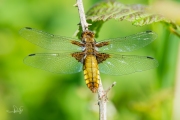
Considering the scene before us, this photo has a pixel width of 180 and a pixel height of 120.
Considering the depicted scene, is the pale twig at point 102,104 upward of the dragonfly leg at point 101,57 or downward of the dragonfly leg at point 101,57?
downward

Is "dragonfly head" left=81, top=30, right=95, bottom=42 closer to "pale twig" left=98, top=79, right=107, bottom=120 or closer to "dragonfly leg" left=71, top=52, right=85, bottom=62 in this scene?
"dragonfly leg" left=71, top=52, right=85, bottom=62

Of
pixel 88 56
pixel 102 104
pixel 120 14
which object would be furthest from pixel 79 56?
pixel 102 104

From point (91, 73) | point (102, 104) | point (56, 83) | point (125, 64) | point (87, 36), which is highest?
point (56, 83)

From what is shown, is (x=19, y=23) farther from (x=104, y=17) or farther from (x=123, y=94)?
(x=104, y=17)

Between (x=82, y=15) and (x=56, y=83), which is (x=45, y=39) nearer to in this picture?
(x=82, y=15)

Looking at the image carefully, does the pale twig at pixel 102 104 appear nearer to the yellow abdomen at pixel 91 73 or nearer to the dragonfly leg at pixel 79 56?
the yellow abdomen at pixel 91 73

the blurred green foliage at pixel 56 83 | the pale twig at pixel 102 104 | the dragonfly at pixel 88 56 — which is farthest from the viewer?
the blurred green foliage at pixel 56 83

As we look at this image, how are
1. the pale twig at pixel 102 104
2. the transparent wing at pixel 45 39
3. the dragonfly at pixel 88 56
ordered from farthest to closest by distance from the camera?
the transparent wing at pixel 45 39 → the dragonfly at pixel 88 56 → the pale twig at pixel 102 104

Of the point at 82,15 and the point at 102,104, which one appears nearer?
the point at 102,104

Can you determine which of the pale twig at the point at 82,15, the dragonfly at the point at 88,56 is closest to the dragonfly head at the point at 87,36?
the dragonfly at the point at 88,56

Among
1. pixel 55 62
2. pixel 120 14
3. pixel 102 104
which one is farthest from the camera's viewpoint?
pixel 55 62
